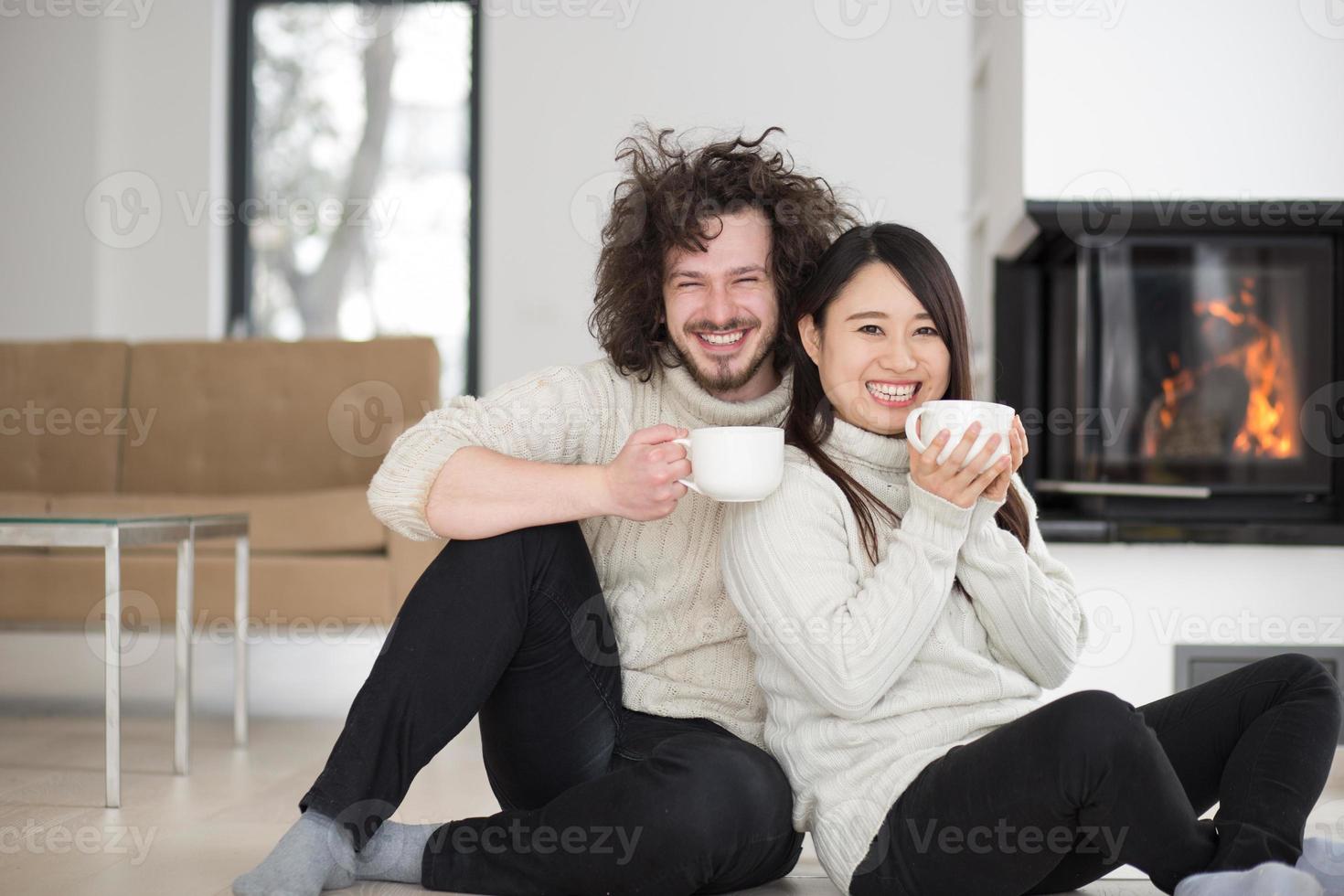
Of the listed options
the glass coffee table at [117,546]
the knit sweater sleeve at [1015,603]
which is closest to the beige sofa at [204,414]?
the glass coffee table at [117,546]

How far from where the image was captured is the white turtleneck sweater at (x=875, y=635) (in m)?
1.19

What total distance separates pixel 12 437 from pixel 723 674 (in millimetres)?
2587

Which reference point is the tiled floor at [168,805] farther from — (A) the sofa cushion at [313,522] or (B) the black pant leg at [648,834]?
(A) the sofa cushion at [313,522]

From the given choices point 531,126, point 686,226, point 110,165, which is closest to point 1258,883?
point 686,226

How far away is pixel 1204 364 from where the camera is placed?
2.65m

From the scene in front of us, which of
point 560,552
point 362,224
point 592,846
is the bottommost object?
point 592,846

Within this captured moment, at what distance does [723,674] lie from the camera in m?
1.43

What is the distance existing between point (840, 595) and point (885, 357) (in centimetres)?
27

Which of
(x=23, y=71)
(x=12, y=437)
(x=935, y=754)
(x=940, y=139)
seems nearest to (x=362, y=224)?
(x=23, y=71)

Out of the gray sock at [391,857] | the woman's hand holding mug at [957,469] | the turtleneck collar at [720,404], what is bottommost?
the gray sock at [391,857]

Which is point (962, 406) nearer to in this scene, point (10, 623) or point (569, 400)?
point (569, 400)

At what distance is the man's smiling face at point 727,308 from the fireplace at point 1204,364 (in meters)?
1.21

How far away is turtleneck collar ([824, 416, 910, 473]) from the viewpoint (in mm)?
1349

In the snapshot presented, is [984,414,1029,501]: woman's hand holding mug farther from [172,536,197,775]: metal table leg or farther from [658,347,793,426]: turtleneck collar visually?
[172,536,197,775]: metal table leg
